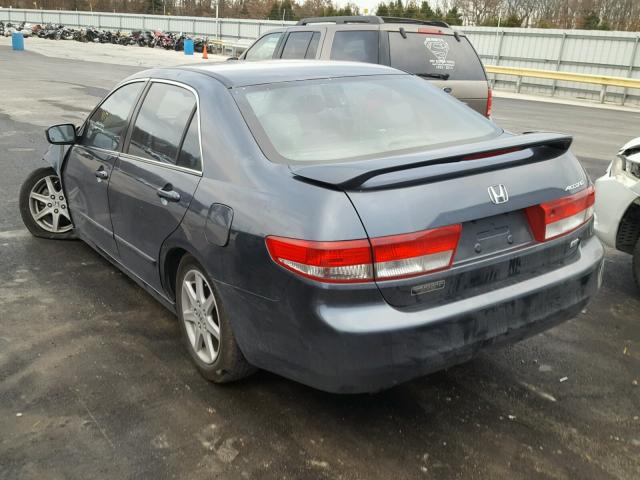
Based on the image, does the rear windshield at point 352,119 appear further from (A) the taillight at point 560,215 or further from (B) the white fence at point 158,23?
(B) the white fence at point 158,23

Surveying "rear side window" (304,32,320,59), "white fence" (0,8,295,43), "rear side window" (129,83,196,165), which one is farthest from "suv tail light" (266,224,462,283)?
"white fence" (0,8,295,43)

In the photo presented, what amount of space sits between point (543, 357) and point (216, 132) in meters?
2.23

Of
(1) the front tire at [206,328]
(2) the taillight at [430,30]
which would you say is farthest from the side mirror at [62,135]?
(2) the taillight at [430,30]

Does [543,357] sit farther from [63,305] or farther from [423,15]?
[423,15]

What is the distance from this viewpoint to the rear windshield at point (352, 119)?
10.5 feet

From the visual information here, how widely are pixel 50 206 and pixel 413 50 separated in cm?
512

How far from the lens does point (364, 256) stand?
2574mm

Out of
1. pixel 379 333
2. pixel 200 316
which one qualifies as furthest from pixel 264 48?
pixel 379 333

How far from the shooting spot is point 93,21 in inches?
2594

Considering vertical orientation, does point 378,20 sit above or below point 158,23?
above

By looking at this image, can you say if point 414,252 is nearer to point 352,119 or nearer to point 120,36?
point 352,119

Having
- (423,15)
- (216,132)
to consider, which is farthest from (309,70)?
(423,15)

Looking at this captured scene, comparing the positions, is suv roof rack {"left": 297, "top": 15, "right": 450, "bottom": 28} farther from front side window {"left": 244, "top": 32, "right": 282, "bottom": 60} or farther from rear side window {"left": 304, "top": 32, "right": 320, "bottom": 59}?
front side window {"left": 244, "top": 32, "right": 282, "bottom": 60}

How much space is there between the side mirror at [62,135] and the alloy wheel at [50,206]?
90 cm
